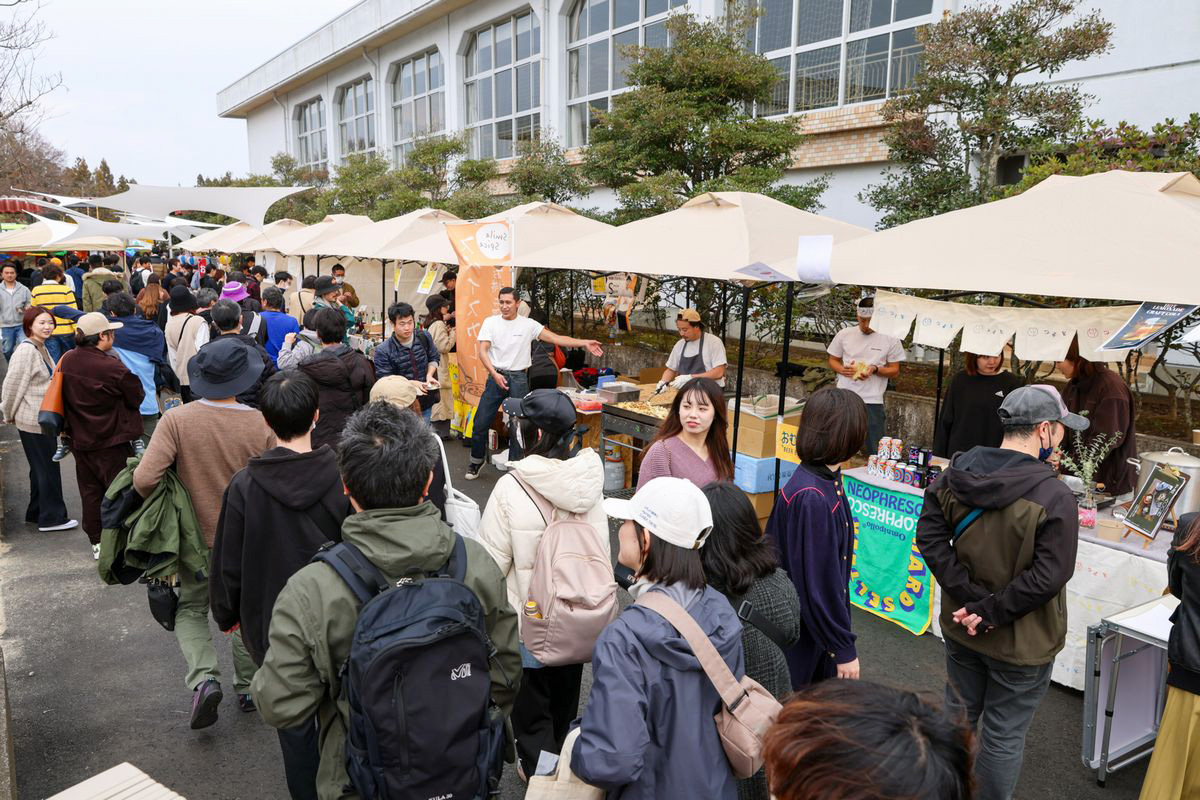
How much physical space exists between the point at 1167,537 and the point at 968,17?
20.1 ft

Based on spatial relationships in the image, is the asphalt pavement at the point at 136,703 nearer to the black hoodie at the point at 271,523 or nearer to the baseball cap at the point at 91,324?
the black hoodie at the point at 271,523

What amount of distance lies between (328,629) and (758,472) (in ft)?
14.9

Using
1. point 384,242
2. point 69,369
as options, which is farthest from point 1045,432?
point 384,242

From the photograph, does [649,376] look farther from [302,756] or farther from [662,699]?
[662,699]

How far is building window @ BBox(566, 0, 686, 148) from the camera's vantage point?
58.6 feet

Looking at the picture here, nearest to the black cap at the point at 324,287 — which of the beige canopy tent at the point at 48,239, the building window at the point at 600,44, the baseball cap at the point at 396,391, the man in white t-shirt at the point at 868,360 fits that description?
the baseball cap at the point at 396,391

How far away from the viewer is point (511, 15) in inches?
888

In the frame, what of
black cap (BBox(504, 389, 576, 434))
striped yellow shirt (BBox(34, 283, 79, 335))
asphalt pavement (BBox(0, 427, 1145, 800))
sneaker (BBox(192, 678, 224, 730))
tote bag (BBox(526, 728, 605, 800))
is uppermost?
striped yellow shirt (BBox(34, 283, 79, 335))

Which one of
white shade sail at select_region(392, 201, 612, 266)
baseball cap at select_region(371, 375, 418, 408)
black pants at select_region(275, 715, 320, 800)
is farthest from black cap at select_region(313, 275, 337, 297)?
black pants at select_region(275, 715, 320, 800)

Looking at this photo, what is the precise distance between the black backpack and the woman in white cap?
1.18 ft

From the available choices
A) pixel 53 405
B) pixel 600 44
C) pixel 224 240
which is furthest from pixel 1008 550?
pixel 600 44

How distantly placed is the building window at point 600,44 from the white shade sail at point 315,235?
6780mm

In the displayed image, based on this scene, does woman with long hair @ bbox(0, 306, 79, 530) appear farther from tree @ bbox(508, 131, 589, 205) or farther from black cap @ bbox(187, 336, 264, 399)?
tree @ bbox(508, 131, 589, 205)

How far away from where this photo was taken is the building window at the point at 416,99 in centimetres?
2641
